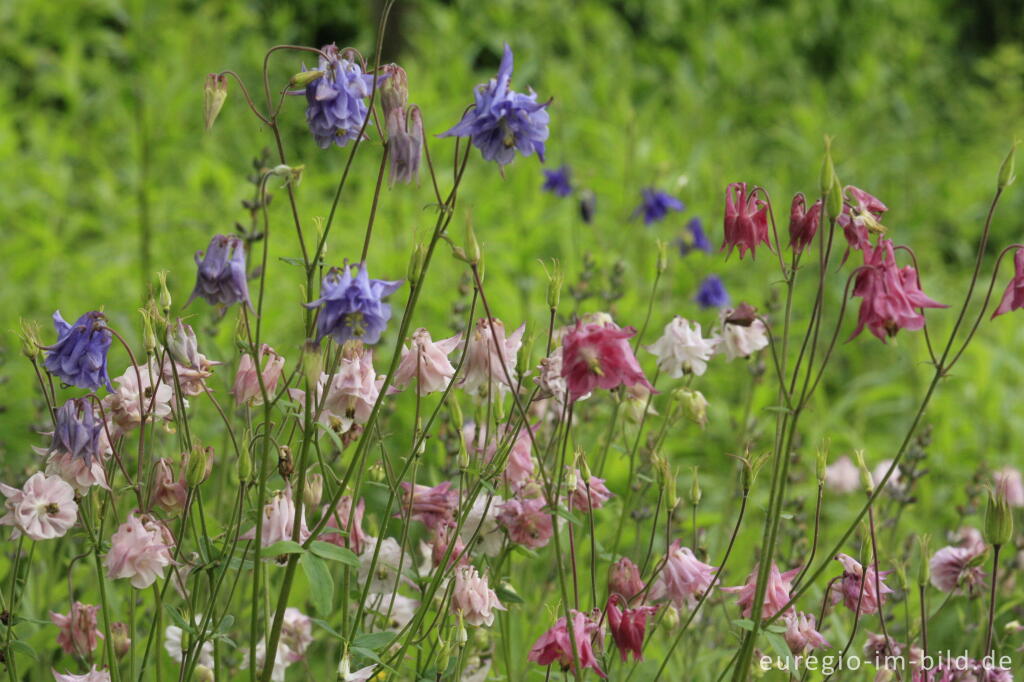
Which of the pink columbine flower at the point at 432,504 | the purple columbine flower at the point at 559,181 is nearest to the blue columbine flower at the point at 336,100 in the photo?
the pink columbine flower at the point at 432,504

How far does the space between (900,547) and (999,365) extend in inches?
61.3

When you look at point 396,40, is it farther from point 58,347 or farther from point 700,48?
point 58,347

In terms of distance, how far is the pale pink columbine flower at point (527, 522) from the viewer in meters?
1.53

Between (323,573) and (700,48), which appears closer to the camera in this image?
(323,573)

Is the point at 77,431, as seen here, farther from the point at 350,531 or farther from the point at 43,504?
the point at 350,531

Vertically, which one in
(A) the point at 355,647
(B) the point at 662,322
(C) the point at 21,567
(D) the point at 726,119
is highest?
(D) the point at 726,119

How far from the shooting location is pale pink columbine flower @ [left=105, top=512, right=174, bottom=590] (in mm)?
1345

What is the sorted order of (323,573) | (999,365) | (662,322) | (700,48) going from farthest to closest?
(700,48) → (999,365) → (662,322) → (323,573)

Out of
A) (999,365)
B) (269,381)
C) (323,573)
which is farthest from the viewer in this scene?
(999,365)

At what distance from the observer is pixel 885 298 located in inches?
53.8

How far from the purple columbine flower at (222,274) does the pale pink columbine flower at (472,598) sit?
1.51 feet

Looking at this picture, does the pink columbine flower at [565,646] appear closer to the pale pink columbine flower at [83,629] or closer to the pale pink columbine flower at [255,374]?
the pale pink columbine flower at [255,374]

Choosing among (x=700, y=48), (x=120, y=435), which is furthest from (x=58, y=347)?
(x=700, y=48)

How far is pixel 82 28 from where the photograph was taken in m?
5.67
